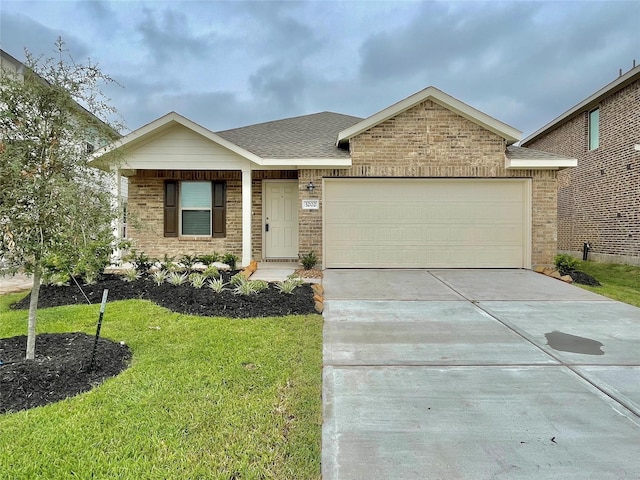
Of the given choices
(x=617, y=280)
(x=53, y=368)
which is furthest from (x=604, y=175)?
(x=53, y=368)

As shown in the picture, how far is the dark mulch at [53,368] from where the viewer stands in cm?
313

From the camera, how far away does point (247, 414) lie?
2885 mm

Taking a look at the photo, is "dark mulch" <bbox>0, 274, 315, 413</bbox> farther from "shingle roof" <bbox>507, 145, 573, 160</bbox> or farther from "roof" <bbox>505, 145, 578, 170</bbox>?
"shingle roof" <bbox>507, 145, 573, 160</bbox>

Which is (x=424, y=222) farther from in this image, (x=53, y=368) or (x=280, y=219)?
(x=53, y=368)

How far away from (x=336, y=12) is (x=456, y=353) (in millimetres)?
15504

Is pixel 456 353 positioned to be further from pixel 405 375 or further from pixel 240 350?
pixel 240 350

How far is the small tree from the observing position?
329 cm

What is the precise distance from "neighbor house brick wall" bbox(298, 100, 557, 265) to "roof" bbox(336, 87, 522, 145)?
0.44 feet

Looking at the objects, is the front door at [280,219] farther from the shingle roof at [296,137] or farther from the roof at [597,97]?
the roof at [597,97]

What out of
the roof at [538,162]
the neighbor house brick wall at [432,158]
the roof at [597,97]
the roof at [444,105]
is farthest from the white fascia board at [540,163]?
the roof at [597,97]

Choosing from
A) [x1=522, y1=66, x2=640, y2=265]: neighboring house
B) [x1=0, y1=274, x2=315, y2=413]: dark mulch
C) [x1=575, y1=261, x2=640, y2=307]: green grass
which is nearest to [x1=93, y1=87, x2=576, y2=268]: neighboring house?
[x1=575, y1=261, x2=640, y2=307]: green grass

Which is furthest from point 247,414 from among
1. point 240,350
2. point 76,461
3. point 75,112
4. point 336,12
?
point 336,12

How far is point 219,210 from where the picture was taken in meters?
11.0

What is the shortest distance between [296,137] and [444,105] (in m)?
4.36
